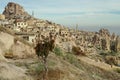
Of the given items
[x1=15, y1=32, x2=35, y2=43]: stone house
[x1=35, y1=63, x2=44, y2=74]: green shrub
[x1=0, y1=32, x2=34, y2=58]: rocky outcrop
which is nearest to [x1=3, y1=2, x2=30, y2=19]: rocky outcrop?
[x1=15, y1=32, x2=35, y2=43]: stone house

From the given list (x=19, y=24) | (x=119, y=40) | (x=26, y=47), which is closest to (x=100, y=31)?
(x=119, y=40)

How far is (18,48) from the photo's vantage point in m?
28.5

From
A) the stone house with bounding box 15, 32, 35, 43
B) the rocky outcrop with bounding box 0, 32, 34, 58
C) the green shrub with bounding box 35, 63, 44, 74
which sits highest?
the rocky outcrop with bounding box 0, 32, 34, 58

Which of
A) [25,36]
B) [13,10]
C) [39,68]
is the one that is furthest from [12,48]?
[13,10]

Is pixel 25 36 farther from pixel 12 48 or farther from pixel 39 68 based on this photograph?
pixel 39 68

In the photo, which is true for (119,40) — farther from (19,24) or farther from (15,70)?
(15,70)

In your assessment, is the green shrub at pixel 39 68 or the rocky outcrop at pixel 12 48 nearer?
the green shrub at pixel 39 68

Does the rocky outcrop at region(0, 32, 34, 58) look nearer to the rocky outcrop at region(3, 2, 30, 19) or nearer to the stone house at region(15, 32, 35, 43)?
the stone house at region(15, 32, 35, 43)

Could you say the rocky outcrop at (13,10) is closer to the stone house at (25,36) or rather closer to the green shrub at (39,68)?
the stone house at (25,36)

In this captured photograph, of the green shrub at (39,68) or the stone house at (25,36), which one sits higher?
the green shrub at (39,68)

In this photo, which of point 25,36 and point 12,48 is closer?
point 12,48

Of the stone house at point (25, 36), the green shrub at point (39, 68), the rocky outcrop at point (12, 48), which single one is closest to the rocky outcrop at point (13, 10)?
the stone house at point (25, 36)

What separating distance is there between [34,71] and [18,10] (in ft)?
441

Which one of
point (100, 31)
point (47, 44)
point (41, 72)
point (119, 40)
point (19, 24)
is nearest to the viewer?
point (47, 44)
